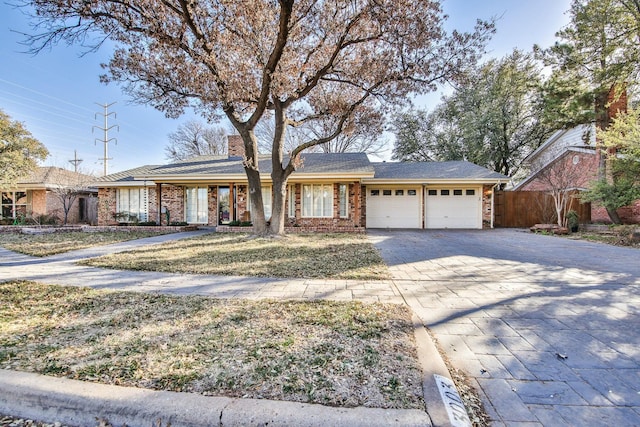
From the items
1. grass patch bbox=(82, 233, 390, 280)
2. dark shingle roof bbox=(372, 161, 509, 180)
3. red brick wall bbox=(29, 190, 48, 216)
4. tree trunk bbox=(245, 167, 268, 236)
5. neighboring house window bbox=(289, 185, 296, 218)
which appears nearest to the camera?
grass patch bbox=(82, 233, 390, 280)

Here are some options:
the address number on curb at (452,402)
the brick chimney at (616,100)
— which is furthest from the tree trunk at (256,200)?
the brick chimney at (616,100)

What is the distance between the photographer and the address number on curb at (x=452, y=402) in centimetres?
152

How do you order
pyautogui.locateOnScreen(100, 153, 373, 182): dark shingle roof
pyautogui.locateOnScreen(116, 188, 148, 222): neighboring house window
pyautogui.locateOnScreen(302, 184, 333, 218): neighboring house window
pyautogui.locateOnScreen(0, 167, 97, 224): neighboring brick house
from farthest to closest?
pyautogui.locateOnScreen(0, 167, 97, 224): neighboring brick house, pyautogui.locateOnScreen(116, 188, 148, 222): neighboring house window, pyautogui.locateOnScreen(302, 184, 333, 218): neighboring house window, pyautogui.locateOnScreen(100, 153, 373, 182): dark shingle roof

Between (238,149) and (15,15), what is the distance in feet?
36.1

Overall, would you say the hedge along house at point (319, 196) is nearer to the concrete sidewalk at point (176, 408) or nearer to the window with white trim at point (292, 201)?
the window with white trim at point (292, 201)

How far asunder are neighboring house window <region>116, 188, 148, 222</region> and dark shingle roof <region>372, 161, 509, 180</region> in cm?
1205

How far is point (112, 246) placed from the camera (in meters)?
8.57

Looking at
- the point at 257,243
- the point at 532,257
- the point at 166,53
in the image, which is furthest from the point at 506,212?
the point at 166,53

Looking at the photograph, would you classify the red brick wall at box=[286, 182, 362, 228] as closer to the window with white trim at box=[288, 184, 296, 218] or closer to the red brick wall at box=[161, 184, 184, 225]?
the window with white trim at box=[288, 184, 296, 218]

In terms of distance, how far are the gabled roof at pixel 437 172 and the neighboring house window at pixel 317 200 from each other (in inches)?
95.9

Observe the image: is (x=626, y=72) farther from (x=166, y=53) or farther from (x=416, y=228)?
(x=166, y=53)

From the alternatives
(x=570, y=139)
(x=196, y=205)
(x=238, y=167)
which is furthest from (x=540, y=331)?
(x=570, y=139)

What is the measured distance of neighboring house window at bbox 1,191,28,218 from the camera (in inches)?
698

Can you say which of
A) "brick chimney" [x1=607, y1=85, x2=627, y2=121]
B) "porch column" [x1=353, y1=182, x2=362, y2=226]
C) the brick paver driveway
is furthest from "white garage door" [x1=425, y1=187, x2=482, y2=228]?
the brick paver driveway
